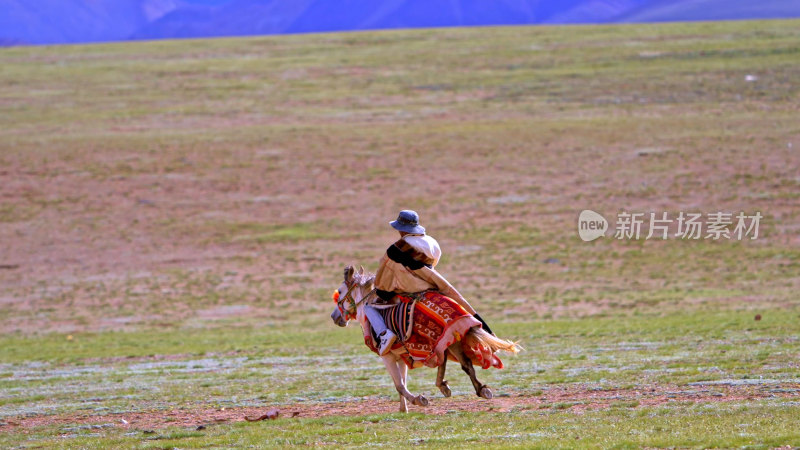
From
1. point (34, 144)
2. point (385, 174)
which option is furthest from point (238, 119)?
point (385, 174)

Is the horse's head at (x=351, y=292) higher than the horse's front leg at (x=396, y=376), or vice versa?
the horse's head at (x=351, y=292)

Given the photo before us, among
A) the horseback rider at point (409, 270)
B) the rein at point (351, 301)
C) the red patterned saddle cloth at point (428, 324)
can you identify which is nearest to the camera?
the red patterned saddle cloth at point (428, 324)

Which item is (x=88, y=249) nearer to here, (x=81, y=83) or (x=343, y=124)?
(x=343, y=124)

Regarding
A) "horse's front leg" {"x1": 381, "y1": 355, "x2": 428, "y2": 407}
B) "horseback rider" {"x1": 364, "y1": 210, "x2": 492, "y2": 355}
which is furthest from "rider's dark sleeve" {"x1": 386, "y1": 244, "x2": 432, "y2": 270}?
"horse's front leg" {"x1": 381, "y1": 355, "x2": 428, "y2": 407}

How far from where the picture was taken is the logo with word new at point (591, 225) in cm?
2877

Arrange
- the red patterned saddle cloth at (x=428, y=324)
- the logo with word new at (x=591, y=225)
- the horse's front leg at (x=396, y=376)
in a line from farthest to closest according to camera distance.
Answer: the logo with word new at (x=591, y=225)
the horse's front leg at (x=396, y=376)
the red patterned saddle cloth at (x=428, y=324)

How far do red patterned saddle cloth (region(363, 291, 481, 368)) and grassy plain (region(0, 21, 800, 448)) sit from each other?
73cm

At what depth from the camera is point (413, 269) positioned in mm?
10891

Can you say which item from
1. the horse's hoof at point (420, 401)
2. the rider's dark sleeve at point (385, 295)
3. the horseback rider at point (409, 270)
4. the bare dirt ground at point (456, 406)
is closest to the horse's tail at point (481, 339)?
the horseback rider at point (409, 270)

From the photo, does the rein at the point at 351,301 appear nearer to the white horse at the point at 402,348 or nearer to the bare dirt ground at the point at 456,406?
the white horse at the point at 402,348

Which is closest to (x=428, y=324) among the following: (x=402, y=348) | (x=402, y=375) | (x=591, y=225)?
(x=402, y=348)

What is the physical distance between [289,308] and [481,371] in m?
9.27

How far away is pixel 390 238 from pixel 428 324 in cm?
1846

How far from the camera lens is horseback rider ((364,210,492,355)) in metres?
10.9
